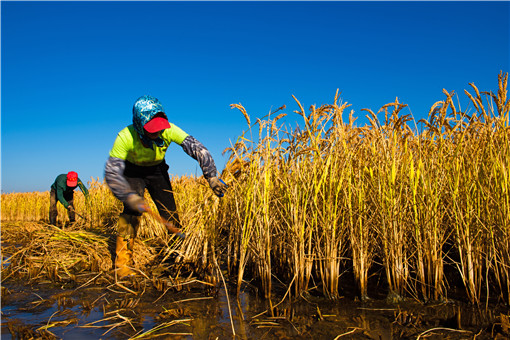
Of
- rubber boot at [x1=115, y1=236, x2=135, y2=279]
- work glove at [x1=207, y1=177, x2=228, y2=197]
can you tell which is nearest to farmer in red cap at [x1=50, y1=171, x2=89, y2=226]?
rubber boot at [x1=115, y1=236, x2=135, y2=279]

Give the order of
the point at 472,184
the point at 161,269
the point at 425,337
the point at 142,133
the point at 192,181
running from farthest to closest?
the point at 192,181
the point at 161,269
the point at 142,133
the point at 472,184
the point at 425,337

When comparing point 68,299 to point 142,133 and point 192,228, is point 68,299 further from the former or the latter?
point 142,133

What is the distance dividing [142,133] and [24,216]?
15.9m

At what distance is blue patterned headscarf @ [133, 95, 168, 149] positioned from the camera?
131 inches

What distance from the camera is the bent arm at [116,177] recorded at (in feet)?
11.5

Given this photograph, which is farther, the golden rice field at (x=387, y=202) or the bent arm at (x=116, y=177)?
the bent arm at (x=116, y=177)

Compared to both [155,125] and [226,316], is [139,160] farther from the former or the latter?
[226,316]

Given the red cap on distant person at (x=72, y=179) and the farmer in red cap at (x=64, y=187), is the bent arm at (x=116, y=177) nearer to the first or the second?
the farmer in red cap at (x=64, y=187)

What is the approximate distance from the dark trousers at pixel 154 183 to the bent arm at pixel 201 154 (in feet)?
1.98

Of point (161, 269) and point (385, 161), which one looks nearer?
point (385, 161)

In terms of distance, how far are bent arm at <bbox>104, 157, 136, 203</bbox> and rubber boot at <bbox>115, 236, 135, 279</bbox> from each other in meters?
0.59

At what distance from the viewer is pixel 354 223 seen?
9.02 feet

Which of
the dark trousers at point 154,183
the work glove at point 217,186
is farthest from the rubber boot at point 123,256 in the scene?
the work glove at point 217,186

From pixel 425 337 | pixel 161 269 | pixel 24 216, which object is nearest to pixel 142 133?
pixel 161 269
